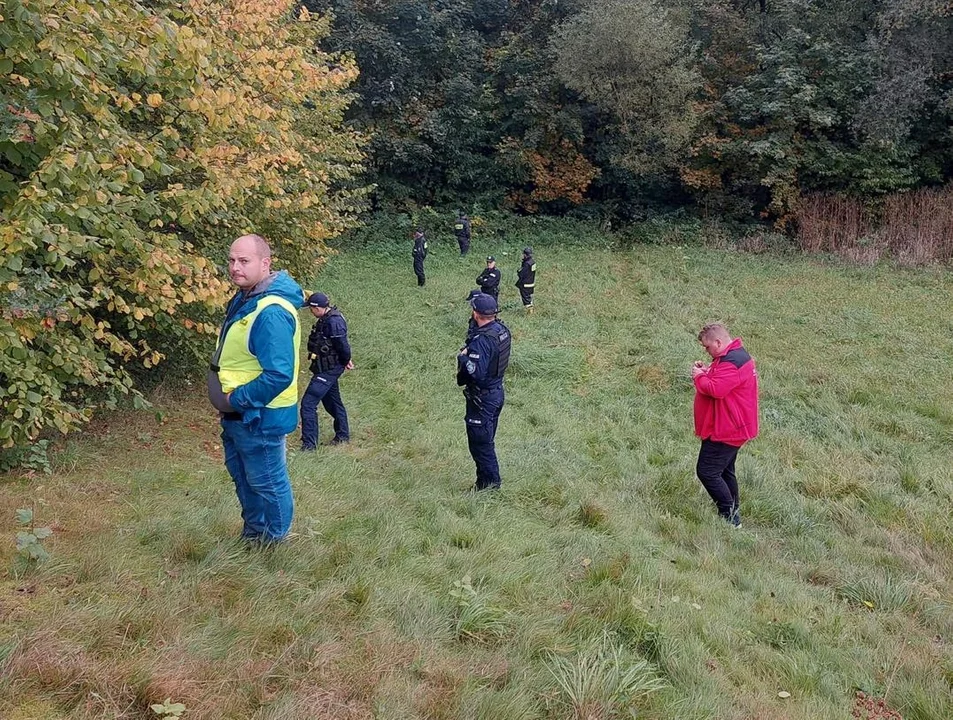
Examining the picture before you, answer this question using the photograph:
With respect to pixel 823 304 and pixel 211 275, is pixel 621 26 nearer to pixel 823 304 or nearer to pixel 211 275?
pixel 823 304

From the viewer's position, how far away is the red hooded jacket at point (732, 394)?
5406 mm

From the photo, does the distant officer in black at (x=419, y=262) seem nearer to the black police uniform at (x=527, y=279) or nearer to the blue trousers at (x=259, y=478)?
the black police uniform at (x=527, y=279)

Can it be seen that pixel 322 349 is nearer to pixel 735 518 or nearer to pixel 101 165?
pixel 101 165

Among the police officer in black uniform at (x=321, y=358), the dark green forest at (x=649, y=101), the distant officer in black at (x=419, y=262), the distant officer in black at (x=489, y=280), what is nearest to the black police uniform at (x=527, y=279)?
the distant officer in black at (x=489, y=280)

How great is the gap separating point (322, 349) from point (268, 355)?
3.63 m

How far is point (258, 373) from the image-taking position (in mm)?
3559

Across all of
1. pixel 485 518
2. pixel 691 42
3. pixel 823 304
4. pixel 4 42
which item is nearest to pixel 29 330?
pixel 4 42

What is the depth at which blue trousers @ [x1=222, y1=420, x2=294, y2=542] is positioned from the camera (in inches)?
141

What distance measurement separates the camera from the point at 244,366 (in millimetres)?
3555

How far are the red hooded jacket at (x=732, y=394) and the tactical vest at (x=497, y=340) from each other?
1621 millimetres

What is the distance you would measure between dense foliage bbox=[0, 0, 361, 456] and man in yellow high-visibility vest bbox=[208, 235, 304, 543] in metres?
1.50

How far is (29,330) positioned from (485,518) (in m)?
3.45

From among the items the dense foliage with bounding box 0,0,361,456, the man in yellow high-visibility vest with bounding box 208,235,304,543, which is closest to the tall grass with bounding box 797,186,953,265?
the dense foliage with bounding box 0,0,361,456

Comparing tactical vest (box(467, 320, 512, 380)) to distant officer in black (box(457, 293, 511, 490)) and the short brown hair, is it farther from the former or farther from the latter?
the short brown hair
